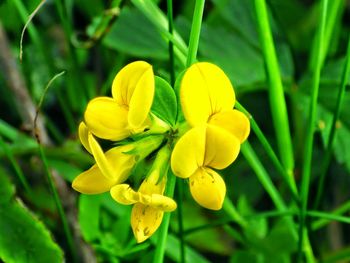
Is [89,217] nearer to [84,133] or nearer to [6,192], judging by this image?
[6,192]

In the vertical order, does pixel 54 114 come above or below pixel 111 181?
below

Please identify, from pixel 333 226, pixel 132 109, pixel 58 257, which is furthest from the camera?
pixel 333 226

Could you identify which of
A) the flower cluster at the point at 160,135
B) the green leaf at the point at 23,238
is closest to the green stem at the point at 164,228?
the flower cluster at the point at 160,135

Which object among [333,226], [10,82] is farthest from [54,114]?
[333,226]

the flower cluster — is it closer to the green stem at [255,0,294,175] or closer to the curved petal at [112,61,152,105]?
the curved petal at [112,61,152,105]

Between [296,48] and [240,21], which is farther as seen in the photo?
[296,48]

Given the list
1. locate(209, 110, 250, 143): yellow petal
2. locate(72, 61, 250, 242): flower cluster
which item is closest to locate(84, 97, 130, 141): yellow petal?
locate(72, 61, 250, 242): flower cluster

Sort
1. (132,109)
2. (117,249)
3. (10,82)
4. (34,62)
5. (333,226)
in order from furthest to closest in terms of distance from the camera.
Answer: (34,62) → (333,226) → (10,82) → (117,249) → (132,109)

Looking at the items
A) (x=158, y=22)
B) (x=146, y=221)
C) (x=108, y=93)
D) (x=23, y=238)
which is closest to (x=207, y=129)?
(x=146, y=221)

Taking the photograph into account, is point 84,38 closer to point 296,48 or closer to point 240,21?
point 240,21
